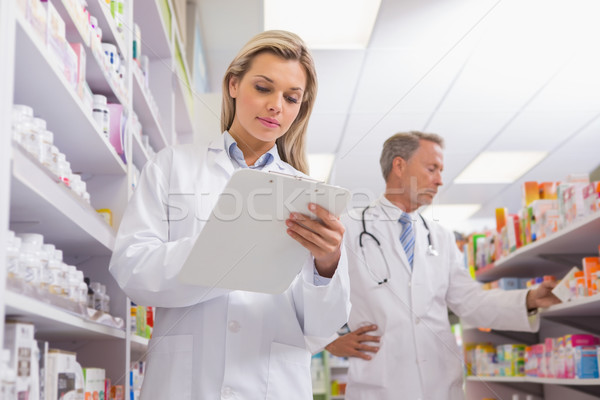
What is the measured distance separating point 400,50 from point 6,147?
197 inches

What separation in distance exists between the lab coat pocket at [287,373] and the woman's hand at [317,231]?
12.1 inches

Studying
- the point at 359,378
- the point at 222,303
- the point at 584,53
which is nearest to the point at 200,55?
the point at 584,53

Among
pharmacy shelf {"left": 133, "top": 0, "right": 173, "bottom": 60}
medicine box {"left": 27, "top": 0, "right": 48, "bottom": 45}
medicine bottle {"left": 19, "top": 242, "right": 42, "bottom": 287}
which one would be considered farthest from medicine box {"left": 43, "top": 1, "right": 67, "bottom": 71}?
pharmacy shelf {"left": 133, "top": 0, "right": 173, "bottom": 60}

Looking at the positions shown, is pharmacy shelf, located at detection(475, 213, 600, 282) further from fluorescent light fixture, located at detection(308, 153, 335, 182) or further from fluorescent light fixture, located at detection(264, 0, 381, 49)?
fluorescent light fixture, located at detection(308, 153, 335, 182)

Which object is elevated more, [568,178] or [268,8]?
[268,8]

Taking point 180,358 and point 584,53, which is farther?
point 584,53

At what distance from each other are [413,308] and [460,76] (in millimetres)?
3775

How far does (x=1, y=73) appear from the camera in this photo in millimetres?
1147

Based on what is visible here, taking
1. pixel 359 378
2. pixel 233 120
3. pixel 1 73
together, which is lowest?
pixel 359 378

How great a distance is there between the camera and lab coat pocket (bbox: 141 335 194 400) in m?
1.61

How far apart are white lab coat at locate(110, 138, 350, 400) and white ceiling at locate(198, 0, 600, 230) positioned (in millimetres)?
1876

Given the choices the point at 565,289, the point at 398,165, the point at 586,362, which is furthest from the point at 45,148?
the point at 586,362

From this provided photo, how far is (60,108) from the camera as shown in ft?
6.08

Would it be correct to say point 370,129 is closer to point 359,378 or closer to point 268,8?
point 268,8
